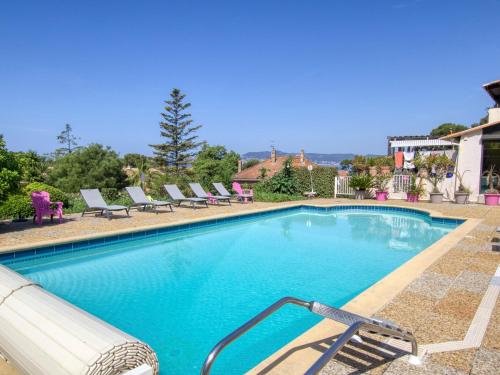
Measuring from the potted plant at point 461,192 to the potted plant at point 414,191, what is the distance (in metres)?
1.40

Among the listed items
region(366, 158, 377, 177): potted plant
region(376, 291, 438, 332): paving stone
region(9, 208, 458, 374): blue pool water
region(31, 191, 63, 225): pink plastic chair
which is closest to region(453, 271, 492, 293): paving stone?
region(376, 291, 438, 332): paving stone

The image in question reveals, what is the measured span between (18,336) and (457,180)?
16.2m

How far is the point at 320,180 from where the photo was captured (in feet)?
54.6

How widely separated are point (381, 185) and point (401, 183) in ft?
2.97

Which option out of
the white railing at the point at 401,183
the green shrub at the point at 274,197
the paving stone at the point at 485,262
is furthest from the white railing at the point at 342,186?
the paving stone at the point at 485,262

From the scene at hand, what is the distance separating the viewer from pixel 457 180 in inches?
565

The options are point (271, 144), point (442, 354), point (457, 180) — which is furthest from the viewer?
point (271, 144)

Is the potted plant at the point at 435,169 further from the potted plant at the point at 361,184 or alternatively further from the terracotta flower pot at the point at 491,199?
the potted plant at the point at 361,184

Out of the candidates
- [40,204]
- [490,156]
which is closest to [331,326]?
[40,204]

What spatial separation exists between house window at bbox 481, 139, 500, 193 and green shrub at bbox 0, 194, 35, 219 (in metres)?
16.6

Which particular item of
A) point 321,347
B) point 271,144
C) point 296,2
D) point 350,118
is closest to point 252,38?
point 296,2

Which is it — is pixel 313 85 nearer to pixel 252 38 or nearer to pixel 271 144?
pixel 252 38

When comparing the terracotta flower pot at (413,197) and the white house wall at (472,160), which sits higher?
the white house wall at (472,160)

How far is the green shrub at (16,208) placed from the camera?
8.22m
